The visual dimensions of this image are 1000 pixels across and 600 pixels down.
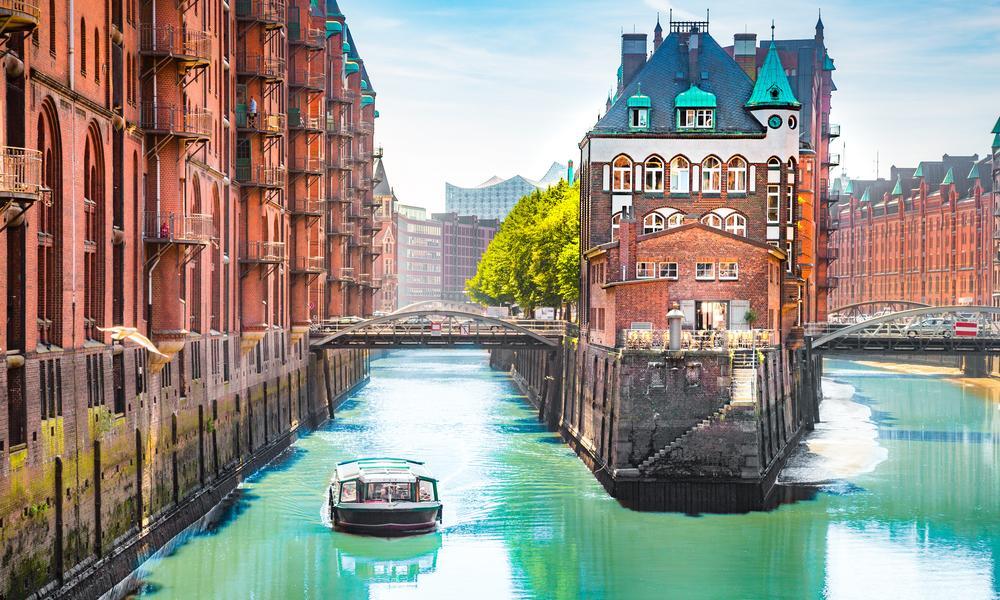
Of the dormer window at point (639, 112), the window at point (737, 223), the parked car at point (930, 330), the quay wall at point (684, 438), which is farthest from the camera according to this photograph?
the parked car at point (930, 330)

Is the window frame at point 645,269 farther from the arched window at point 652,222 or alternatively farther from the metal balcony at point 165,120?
the metal balcony at point 165,120

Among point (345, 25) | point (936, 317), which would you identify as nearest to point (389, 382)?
point (345, 25)

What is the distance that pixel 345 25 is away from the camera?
125 meters

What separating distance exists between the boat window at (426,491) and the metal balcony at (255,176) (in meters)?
20.7

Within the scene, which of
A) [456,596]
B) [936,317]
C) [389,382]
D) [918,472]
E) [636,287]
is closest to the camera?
[456,596]

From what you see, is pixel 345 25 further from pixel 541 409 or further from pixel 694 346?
pixel 694 346

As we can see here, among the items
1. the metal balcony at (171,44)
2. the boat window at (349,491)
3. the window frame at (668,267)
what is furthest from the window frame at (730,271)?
the metal balcony at (171,44)

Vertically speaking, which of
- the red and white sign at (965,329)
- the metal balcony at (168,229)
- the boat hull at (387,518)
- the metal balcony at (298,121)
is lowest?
the boat hull at (387,518)

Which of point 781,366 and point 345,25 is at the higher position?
point 345,25

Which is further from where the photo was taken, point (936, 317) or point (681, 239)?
point (936, 317)

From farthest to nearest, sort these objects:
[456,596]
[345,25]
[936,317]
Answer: [936,317]
[345,25]
[456,596]

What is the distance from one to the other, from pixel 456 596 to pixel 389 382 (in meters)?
91.2

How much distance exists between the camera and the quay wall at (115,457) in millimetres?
33656

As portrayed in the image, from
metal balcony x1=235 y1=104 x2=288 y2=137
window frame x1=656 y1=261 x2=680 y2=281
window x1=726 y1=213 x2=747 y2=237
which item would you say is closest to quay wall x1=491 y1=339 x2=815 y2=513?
window frame x1=656 y1=261 x2=680 y2=281
